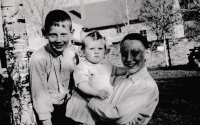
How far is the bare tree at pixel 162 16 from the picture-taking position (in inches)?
883

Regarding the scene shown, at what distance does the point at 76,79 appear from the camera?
91.1 inches

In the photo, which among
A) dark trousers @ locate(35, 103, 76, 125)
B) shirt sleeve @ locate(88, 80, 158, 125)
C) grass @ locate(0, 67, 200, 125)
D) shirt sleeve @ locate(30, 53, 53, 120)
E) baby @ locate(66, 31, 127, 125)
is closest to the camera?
shirt sleeve @ locate(88, 80, 158, 125)

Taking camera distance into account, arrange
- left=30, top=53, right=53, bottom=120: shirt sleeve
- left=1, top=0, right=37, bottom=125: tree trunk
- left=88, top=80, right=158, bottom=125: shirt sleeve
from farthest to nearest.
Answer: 1. left=1, top=0, right=37, bottom=125: tree trunk
2. left=30, top=53, right=53, bottom=120: shirt sleeve
3. left=88, top=80, right=158, bottom=125: shirt sleeve

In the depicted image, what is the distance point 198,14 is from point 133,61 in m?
21.1

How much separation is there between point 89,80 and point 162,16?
839 inches

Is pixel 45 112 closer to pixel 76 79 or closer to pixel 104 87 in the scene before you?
pixel 76 79

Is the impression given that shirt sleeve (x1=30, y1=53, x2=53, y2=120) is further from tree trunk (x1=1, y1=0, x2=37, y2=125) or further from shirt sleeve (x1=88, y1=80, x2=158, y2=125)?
shirt sleeve (x1=88, y1=80, x2=158, y2=125)

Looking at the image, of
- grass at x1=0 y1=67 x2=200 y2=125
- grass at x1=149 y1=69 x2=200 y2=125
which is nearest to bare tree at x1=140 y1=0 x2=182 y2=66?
grass at x1=149 y1=69 x2=200 y2=125

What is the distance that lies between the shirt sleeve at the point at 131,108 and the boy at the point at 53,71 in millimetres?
547

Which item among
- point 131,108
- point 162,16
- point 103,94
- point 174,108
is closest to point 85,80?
point 103,94

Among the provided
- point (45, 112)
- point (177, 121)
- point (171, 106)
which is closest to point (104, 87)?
point (45, 112)

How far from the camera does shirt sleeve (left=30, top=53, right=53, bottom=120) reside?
7.73ft

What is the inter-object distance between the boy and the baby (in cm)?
20

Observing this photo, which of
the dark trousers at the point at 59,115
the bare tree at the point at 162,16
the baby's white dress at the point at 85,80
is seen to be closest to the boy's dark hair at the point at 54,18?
the baby's white dress at the point at 85,80
